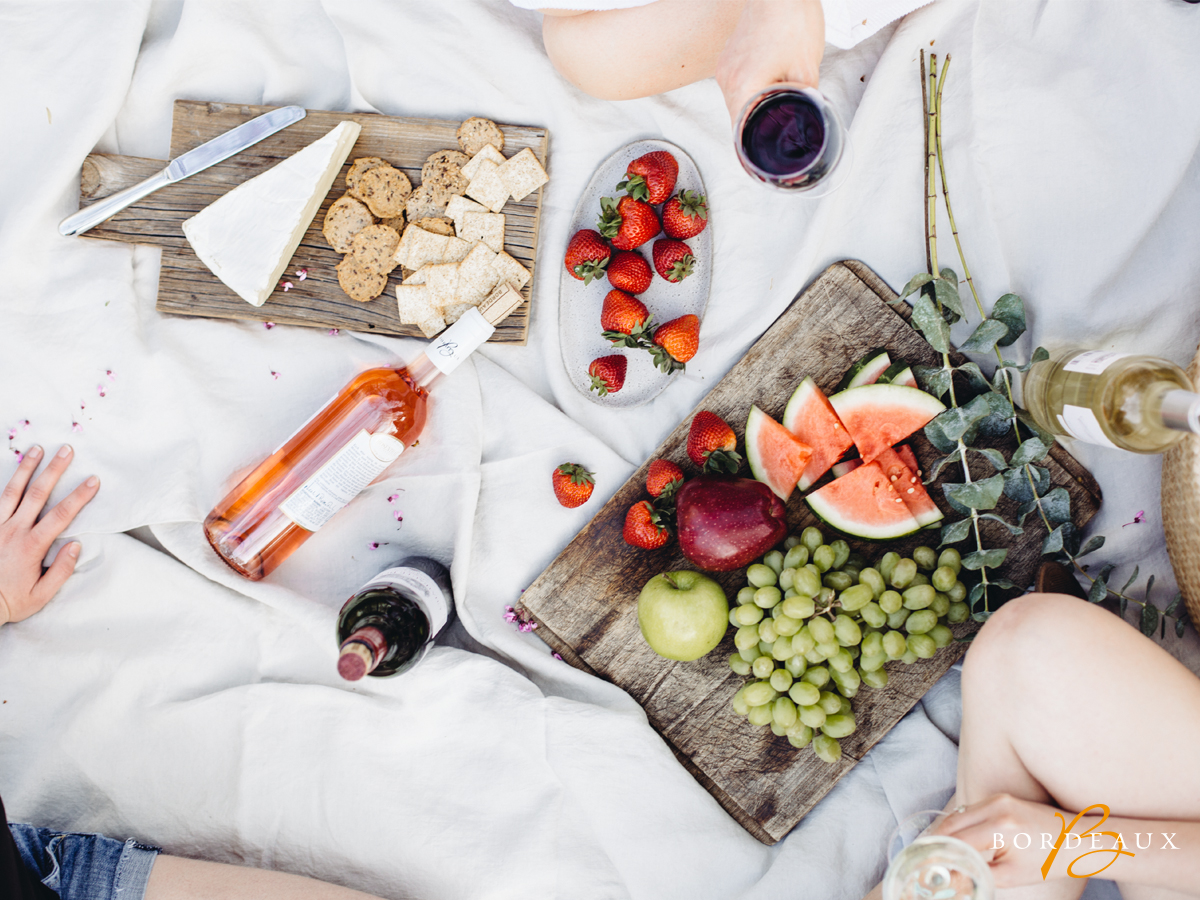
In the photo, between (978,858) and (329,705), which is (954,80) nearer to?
(978,858)

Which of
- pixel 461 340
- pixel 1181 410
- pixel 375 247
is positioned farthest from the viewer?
pixel 375 247

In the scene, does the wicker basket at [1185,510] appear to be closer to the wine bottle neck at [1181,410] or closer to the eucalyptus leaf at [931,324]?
the wine bottle neck at [1181,410]

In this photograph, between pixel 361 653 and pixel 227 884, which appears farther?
pixel 227 884

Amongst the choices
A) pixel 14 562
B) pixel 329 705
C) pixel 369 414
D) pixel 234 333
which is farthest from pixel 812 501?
pixel 14 562

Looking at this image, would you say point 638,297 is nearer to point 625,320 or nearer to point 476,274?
point 625,320

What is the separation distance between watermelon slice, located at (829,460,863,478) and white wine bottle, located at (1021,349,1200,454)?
13.4 inches

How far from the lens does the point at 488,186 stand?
1.46 m

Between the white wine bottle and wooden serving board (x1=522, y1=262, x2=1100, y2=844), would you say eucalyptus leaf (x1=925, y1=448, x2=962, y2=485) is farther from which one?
the white wine bottle

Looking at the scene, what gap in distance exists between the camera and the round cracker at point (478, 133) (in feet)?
4.83

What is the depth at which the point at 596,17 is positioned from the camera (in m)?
1.32

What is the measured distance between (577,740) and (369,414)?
2.49 ft

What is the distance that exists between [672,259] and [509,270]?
0.32 meters

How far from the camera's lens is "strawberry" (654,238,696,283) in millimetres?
1438

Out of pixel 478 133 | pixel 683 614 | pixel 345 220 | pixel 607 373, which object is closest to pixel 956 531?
pixel 683 614
